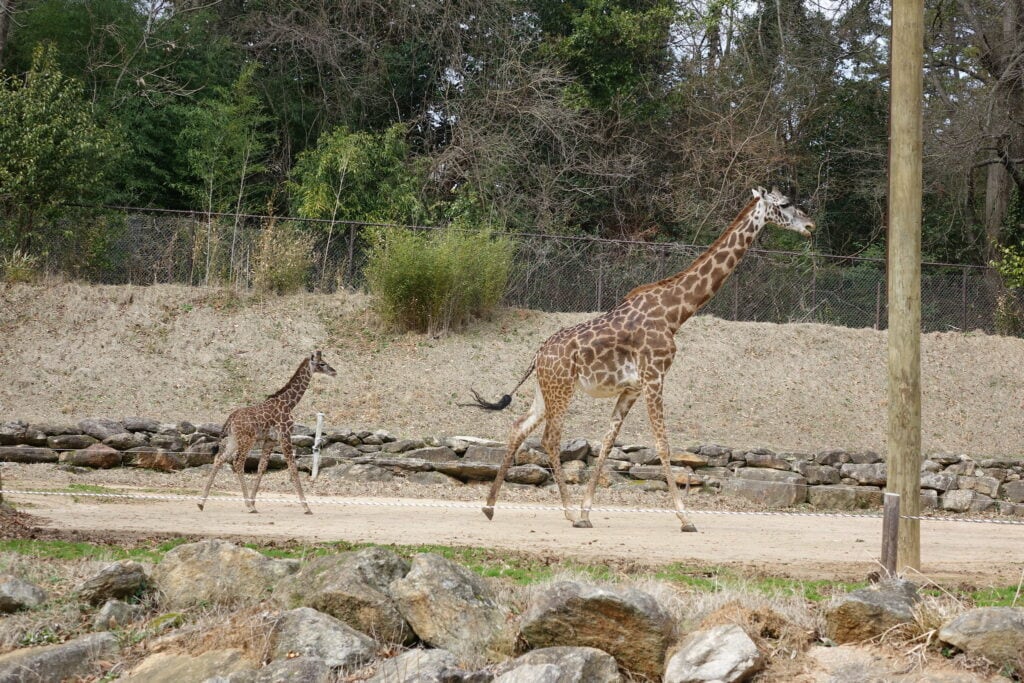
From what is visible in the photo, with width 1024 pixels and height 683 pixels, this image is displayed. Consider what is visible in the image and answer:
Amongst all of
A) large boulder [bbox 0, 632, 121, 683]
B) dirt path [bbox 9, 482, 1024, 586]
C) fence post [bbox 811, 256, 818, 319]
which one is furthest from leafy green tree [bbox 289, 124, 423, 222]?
large boulder [bbox 0, 632, 121, 683]

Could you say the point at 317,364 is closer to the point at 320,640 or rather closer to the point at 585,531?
the point at 585,531

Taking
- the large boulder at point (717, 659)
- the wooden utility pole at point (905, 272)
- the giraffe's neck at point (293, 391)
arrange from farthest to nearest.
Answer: the giraffe's neck at point (293, 391), the wooden utility pole at point (905, 272), the large boulder at point (717, 659)

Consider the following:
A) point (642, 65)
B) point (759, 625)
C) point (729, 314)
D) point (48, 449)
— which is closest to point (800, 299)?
point (729, 314)

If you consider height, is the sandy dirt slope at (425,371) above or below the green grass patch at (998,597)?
above

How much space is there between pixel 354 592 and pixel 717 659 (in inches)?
95.3

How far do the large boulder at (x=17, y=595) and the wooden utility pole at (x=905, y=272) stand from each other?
6556 mm

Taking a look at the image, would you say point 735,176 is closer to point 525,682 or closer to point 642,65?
point 642,65

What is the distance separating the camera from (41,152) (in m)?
24.2

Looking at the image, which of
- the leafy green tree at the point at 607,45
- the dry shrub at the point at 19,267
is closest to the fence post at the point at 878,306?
the leafy green tree at the point at 607,45

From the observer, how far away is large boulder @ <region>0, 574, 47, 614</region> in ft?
25.0

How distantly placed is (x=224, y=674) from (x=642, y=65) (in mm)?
28627

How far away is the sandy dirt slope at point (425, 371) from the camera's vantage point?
66.2ft

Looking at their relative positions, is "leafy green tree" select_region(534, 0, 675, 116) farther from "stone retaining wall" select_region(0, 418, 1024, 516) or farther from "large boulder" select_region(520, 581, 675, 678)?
"large boulder" select_region(520, 581, 675, 678)

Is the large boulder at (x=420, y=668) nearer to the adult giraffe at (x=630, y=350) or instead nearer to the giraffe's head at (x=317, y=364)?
the adult giraffe at (x=630, y=350)
